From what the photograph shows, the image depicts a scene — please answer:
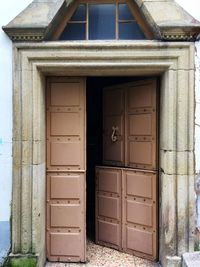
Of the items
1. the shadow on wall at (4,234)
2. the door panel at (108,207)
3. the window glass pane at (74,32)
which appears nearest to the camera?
the shadow on wall at (4,234)

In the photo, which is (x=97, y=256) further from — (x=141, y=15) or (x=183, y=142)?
(x=141, y=15)

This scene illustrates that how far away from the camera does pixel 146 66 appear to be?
3.62 m

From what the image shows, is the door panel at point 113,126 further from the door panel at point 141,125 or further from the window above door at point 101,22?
the window above door at point 101,22

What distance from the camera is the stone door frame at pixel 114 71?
3.58 metres

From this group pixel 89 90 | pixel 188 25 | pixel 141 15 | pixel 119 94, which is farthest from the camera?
pixel 89 90

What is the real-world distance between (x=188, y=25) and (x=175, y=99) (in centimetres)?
80

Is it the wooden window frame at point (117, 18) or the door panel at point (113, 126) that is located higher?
the wooden window frame at point (117, 18)

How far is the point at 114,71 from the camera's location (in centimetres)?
371

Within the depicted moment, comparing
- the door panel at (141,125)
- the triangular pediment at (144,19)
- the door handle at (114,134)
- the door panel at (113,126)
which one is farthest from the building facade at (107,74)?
the door handle at (114,134)

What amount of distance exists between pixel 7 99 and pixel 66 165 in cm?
106

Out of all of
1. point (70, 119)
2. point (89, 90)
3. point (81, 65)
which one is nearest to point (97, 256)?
point (70, 119)

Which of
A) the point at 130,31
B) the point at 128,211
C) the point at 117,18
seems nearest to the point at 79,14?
the point at 117,18

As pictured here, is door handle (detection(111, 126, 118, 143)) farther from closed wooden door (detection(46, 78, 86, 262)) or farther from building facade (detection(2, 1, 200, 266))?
building facade (detection(2, 1, 200, 266))

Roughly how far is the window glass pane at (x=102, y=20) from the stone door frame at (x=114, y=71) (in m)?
0.29
